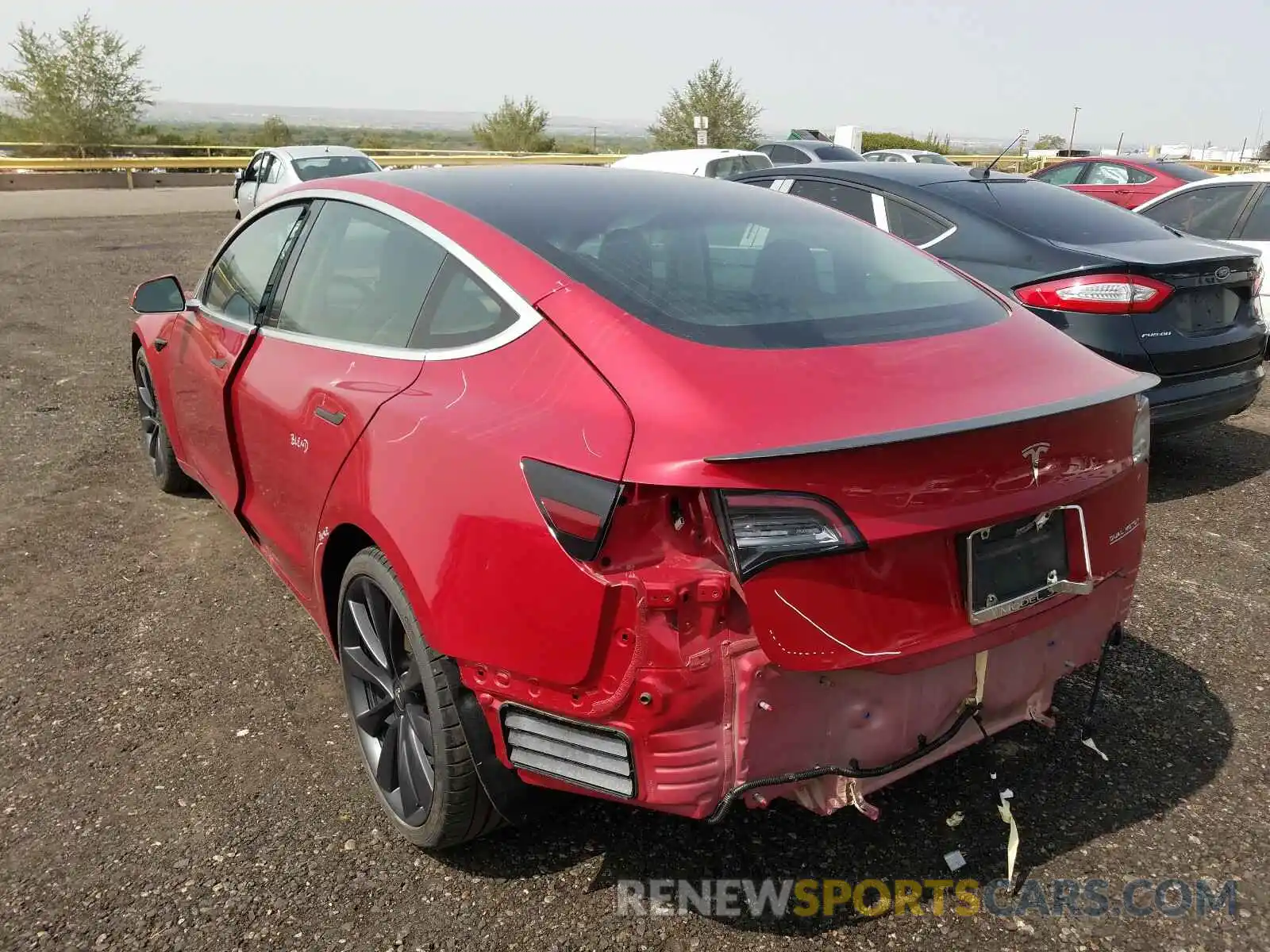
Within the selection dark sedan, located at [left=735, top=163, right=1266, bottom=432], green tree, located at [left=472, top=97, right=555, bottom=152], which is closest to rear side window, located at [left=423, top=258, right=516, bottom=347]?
dark sedan, located at [left=735, top=163, right=1266, bottom=432]

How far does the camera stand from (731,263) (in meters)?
2.61

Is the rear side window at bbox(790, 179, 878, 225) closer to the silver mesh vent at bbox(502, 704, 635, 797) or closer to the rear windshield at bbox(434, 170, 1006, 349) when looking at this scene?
the rear windshield at bbox(434, 170, 1006, 349)

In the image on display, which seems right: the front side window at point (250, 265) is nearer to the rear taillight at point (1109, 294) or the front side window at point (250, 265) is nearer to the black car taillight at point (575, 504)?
the black car taillight at point (575, 504)

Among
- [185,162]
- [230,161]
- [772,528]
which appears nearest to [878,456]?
[772,528]

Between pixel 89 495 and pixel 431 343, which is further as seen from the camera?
pixel 89 495

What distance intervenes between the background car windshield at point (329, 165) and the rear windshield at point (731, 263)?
41.0 ft

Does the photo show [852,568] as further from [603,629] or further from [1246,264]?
[1246,264]

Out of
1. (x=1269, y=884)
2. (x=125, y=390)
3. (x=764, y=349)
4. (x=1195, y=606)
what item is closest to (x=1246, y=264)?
(x=1195, y=606)

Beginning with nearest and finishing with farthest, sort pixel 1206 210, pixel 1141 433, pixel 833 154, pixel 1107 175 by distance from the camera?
1. pixel 1141 433
2. pixel 1206 210
3. pixel 1107 175
4. pixel 833 154

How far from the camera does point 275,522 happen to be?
10.4 ft

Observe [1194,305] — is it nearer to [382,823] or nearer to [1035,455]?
[1035,455]

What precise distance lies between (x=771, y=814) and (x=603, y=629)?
1.06m

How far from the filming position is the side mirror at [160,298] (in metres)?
3.92

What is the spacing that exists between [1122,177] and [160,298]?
522 inches
